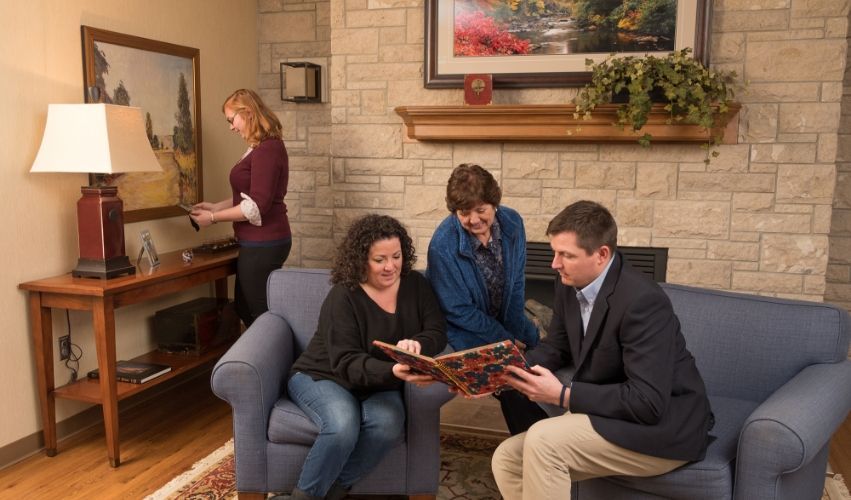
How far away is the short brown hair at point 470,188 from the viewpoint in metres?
2.38

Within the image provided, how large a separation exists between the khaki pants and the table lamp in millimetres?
1961

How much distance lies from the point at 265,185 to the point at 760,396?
2.21 meters

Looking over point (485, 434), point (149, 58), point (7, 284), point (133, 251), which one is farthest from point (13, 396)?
point (485, 434)

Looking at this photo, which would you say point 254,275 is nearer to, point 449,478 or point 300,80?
point 449,478

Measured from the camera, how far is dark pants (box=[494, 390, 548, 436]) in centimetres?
245

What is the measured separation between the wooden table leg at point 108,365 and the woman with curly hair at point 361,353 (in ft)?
2.99

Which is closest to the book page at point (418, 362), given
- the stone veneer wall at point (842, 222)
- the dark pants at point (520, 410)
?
the dark pants at point (520, 410)

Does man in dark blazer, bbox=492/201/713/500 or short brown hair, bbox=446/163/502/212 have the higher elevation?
short brown hair, bbox=446/163/502/212

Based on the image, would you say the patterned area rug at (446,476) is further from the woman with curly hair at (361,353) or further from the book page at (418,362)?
the book page at (418,362)

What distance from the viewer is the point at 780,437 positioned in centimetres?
183

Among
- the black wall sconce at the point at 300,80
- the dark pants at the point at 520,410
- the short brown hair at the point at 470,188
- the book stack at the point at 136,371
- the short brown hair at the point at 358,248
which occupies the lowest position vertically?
the book stack at the point at 136,371

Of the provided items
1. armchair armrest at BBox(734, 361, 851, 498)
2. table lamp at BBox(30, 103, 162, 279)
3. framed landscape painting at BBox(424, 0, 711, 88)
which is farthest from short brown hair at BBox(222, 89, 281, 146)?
armchair armrest at BBox(734, 361, 851, 498)

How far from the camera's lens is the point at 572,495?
2.15 meters

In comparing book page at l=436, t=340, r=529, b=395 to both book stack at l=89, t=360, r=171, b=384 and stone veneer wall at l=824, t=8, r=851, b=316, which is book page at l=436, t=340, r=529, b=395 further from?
stone veneer wall at l=824, t=8, r=851, b=316
